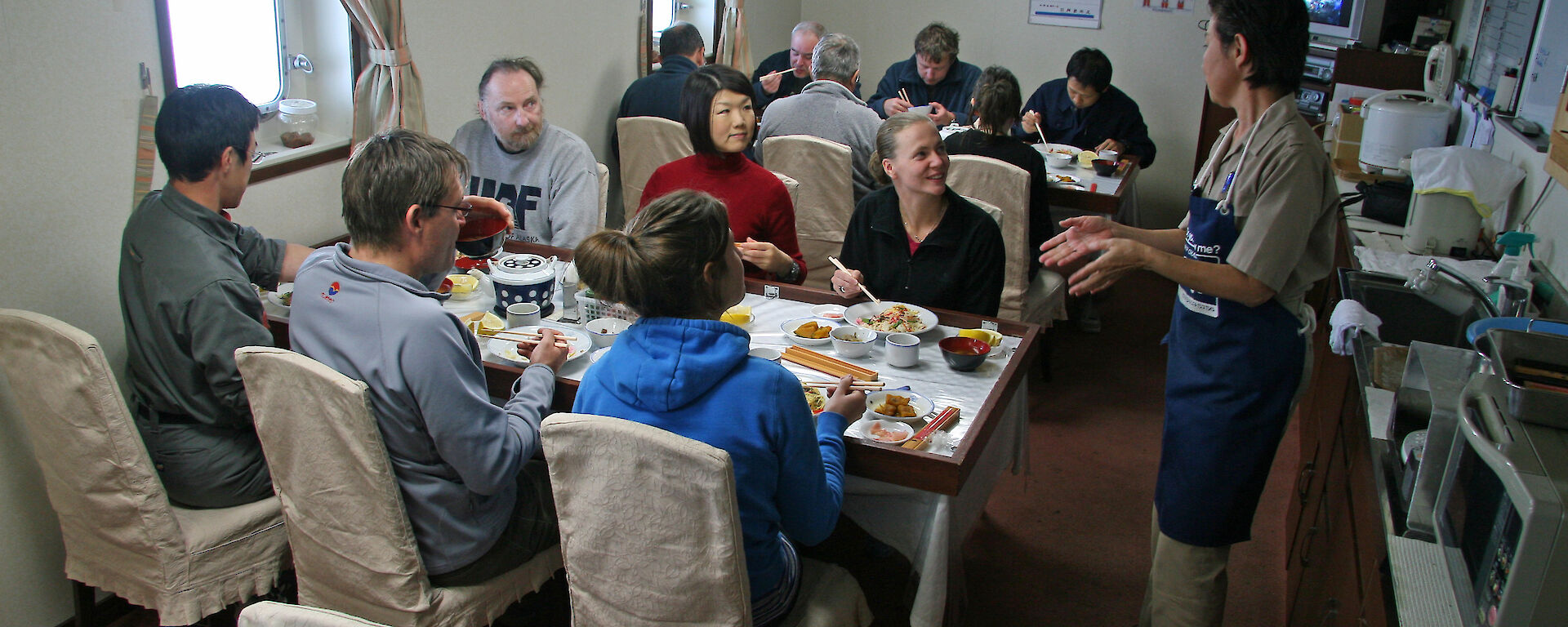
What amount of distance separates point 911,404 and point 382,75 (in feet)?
7.34

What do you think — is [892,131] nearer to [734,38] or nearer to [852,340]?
[852,340]

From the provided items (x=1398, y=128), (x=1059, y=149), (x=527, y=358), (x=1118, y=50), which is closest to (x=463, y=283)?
(x=527, y=358)

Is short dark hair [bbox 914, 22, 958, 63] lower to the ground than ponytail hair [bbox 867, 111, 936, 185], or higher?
higher

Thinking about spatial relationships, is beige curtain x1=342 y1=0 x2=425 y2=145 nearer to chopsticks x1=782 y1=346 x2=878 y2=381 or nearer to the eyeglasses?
the eyeglasses

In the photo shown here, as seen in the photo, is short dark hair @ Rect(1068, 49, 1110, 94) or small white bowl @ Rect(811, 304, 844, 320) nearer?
small white bowl @ Rect(811, 304, 844, 320)

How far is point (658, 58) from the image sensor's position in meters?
5.21

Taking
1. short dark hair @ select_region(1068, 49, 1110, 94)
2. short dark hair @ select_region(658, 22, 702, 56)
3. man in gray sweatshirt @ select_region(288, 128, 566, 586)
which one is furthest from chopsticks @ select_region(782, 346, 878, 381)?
short dark hair @ select_region(1068, 49, 1110, 94)

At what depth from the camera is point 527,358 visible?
2.14 meters

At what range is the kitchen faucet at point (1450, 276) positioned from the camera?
2.18m

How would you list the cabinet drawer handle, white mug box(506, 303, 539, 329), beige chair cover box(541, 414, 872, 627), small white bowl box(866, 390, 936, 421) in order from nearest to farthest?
1. beige chair cover box(541, 414, 872, 627)
2. small white bowl box(866, 390, 936, 421)
3. white mug box(506, 303, 539, 329)
4. the cabinet drawer handle

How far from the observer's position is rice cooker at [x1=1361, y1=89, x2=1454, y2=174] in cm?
359

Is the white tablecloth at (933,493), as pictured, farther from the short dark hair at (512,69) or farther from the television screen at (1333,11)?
the television screen at (1333,11)

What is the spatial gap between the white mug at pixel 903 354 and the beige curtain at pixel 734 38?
148 inches

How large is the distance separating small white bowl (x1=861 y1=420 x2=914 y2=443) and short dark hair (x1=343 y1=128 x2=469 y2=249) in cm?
89
